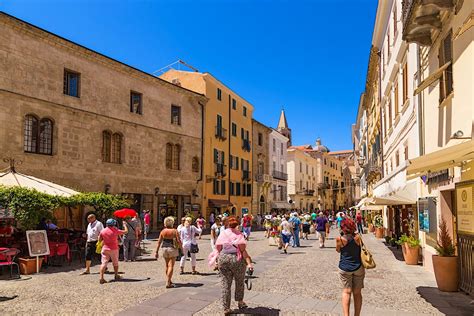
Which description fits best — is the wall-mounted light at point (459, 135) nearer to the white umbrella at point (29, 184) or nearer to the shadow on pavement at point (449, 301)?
the shadow on pavement at point (449, 301)

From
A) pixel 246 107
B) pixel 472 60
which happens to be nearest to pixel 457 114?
pixel 472 60

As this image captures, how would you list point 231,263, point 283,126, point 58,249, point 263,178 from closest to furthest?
point 231,263 → point 58,249 → point 263,178 → point 283,126

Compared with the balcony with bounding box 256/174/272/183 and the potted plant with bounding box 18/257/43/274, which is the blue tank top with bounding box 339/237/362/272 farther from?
the balcony with bounding box 256/174/272/183

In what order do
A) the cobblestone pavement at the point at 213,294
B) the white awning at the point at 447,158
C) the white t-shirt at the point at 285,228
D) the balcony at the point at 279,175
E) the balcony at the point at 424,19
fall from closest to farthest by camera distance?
the white awning at the point at 447,158, the cobblestone pavement at the point at 213,294, the balcony at the point at 424,19, the white t-shirt at the point at 285,228, the balcony at the point at 279,175

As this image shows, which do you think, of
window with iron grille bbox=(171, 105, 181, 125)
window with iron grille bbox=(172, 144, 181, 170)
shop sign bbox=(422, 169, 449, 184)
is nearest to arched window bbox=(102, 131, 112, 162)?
window with iron grille bbox=(172, 144, 181, 170)

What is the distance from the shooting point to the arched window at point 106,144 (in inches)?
883

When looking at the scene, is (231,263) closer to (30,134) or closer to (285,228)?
(285,228)

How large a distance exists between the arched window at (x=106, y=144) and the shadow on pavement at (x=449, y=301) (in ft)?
59.2

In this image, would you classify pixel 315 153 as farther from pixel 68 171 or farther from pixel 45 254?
pixel 45 254

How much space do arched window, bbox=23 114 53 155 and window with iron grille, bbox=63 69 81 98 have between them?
2.14 m

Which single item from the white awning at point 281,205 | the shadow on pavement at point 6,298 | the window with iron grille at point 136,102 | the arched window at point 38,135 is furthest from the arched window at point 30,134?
the white awning at point 281,205

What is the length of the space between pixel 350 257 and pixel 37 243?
29.3 ft

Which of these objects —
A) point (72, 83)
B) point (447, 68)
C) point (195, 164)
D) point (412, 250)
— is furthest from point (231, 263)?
point (195, 164)

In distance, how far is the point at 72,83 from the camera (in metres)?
21.0
